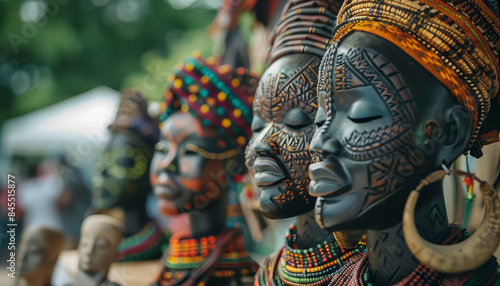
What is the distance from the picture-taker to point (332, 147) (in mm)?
1690

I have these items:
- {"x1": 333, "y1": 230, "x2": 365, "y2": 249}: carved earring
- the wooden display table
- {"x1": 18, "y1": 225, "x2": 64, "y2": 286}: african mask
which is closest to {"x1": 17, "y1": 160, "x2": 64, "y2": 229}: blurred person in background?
the wooden display table

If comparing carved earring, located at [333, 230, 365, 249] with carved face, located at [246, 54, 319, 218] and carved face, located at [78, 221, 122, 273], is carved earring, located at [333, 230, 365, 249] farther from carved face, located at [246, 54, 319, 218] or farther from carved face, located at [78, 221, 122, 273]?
carved face, located at [78, 221, 122, 273]

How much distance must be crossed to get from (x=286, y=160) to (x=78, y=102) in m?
4.86

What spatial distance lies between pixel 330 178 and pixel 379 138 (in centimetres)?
18

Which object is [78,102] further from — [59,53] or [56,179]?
[59,53]

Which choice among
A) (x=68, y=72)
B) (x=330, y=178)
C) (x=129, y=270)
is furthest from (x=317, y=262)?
(x=68, y=72)

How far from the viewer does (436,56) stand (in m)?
1.66

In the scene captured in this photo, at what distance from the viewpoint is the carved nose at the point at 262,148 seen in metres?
2.35

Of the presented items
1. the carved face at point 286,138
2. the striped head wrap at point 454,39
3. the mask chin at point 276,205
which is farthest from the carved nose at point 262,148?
the striped head wrap at point 454,39

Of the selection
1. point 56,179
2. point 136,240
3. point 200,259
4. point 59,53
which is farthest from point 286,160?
point 59,53

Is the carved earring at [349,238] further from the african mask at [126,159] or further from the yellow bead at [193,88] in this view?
the african mask at [126,159]

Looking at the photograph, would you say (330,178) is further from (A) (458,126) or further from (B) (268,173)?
(B) (268,173)

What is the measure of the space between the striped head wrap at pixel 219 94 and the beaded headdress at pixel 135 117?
115 cm

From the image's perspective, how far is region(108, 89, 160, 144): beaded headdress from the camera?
14.5 ft
